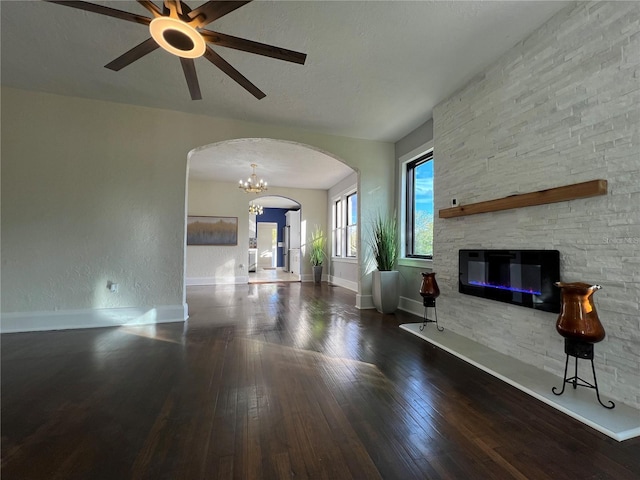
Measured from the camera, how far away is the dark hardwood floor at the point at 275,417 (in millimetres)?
1283

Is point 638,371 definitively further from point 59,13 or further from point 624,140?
point 59,13

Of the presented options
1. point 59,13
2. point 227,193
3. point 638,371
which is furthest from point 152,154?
point 638,371

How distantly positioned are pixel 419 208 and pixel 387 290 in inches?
56.8

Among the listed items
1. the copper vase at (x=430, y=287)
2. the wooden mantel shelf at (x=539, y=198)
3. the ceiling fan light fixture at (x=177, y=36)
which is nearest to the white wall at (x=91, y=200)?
the ceiling fan light fixture at (x=177, y=36)

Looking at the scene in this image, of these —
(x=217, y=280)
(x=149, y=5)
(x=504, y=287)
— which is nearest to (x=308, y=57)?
(x=149, y=5)

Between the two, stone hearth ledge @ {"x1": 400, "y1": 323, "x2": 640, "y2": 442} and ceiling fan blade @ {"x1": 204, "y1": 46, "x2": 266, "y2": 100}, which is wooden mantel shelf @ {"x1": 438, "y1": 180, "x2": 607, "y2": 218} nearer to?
stone hearth ledge @ {"x1": 400, "y1": 323, "x2": 640, "y2": 442}

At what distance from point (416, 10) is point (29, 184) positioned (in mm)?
4621

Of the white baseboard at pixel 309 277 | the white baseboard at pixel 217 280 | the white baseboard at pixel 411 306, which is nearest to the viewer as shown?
the white baseboard at pixel 411 306

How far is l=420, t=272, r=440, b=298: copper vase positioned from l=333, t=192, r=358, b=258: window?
12.4 feet

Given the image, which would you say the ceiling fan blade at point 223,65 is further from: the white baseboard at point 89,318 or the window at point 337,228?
the window at point 337,228

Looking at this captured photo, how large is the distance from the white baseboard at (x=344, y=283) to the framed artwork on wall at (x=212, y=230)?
3.09 meters

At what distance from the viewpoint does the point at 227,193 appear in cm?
812

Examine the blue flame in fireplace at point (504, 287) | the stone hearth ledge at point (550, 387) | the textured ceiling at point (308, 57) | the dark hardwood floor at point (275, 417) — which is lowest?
the dark hardwood floor at point (275, 417)

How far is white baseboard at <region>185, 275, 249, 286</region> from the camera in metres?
7.82
